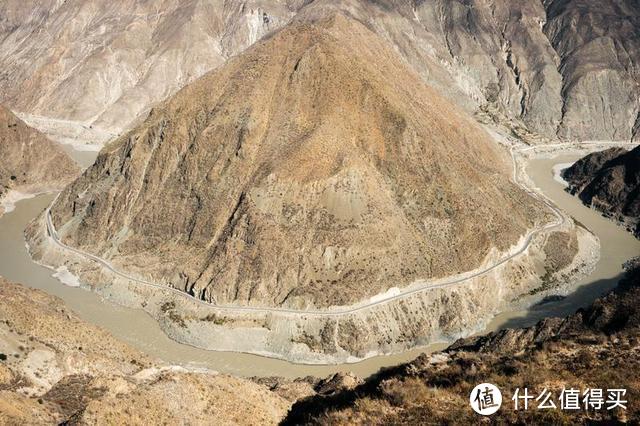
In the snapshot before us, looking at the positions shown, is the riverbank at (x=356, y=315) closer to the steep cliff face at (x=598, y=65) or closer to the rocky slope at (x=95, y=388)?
the rocky slope at (x=95, y=388)

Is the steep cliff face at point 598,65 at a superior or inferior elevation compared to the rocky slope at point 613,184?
superior

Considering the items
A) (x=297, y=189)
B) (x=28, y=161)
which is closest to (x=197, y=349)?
(x=297, y=189)

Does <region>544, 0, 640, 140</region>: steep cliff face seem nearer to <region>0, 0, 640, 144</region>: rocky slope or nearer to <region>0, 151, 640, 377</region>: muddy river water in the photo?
<region>0, 0, 640, 144</region>: rocky slope

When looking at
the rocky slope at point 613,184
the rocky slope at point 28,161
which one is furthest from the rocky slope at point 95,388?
the rocky slope at point 613,184

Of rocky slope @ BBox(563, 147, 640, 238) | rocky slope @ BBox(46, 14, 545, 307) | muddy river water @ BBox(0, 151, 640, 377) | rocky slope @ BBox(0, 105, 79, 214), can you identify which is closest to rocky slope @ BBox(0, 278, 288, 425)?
muddy river water @ BBox(0, 151, 640, 377)

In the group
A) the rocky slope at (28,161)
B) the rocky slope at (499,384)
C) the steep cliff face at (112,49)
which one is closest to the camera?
the rocky slope at (499,384)

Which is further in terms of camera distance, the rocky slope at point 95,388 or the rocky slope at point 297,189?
the rocky slope at point 297,189

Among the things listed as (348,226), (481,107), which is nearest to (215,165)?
(348,226)

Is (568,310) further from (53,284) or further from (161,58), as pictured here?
(161,58)
